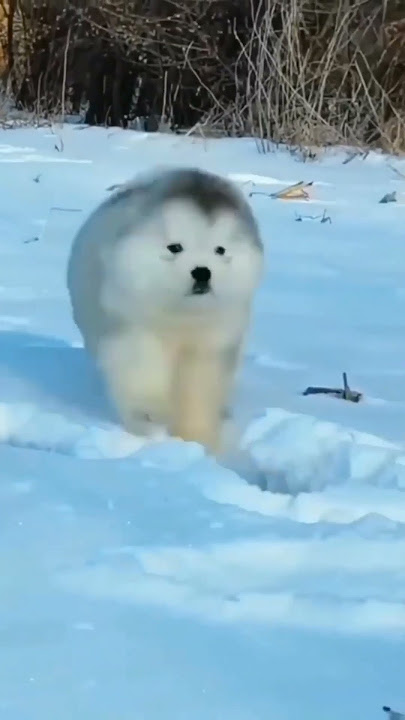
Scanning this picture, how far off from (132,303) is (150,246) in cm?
11

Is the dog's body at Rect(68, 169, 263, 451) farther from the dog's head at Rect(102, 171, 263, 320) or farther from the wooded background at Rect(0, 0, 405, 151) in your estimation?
the wooded background at Rect(0, 0, 405, 151)

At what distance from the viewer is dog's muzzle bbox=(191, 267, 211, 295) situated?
236 centimetres

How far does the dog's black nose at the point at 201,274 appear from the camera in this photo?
7.75 ft

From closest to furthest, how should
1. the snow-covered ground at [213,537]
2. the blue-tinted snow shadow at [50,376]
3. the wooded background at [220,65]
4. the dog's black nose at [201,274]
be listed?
the snow-covered ground at [213,537], the dog's black nose at [201,274], the blue-tinted snow shadow at [50,376], the wooded background at [220,65]

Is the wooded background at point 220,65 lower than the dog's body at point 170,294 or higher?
lower

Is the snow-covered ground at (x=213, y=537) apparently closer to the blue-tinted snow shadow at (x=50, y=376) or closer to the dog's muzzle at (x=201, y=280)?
the blue-tinted snow shadow at (x=50, y=376)

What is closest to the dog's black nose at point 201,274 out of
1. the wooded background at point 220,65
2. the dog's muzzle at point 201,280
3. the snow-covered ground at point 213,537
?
the dog's muzzle at point 201,280

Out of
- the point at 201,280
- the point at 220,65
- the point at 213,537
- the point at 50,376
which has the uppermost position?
the point at 201,280

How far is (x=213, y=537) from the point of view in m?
1.84

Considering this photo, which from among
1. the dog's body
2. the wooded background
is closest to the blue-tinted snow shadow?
the dog's body

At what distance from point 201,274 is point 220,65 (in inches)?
254

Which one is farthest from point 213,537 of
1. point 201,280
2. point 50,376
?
point 50,376

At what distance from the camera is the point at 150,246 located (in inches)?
93.4

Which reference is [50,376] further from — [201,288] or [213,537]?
[213,537]
